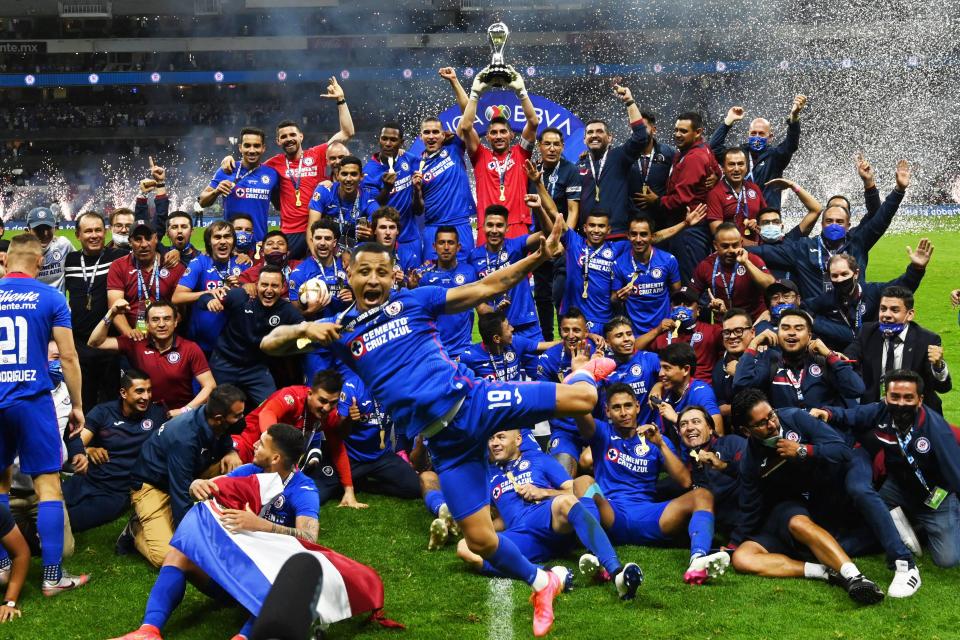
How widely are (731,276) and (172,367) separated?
178 inches

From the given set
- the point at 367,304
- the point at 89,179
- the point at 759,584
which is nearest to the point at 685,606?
the point at 759,584

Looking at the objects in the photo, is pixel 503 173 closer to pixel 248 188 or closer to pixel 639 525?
pixel 248 188

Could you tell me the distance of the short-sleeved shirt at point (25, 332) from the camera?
19.8 ft

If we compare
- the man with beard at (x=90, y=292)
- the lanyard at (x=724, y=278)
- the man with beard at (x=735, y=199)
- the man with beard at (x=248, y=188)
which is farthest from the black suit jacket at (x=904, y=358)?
the man with beard at (x=90, y=292)

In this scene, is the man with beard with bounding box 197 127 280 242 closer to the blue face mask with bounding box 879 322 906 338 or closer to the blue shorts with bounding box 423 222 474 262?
the blue shorts with bounding box 423 222 474 262

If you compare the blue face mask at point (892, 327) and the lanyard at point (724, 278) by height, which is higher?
the lanyard at point (724, 278)

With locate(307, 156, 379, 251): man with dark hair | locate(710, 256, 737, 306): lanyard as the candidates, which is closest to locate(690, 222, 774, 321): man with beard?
locate(710, 256, 737, 306): lanyard

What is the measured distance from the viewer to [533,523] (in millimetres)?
6398

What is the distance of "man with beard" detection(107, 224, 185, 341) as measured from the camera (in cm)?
867

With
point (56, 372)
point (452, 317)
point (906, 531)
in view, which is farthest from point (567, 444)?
point (56, 372)

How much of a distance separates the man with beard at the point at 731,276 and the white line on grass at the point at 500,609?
129 inches

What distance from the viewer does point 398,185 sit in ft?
33.1

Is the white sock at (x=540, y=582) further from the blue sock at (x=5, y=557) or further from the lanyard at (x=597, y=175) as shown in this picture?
the lanyard at (x=597, y=175)

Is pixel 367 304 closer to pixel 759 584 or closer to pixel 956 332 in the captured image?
pixel 759 584
